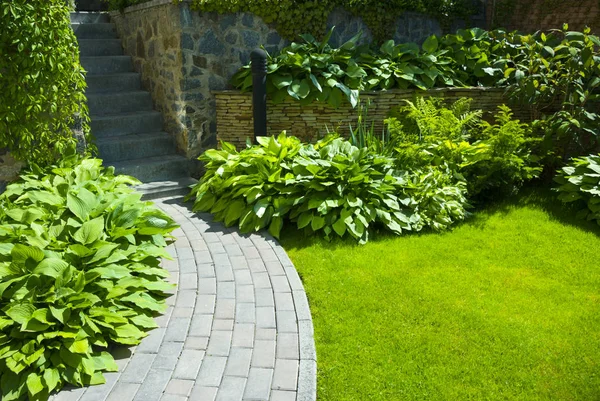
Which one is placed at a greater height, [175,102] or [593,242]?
→ [175,102]

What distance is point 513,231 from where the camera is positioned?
453cm

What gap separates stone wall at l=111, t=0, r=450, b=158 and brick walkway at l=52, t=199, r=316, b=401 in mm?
2304

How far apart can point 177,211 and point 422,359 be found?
306cm

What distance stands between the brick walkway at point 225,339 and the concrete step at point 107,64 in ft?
12.2

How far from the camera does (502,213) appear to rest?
194 inches

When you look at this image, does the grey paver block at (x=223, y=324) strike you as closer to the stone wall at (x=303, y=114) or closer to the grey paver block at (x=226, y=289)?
the grey paver block at (x=226, y=289)

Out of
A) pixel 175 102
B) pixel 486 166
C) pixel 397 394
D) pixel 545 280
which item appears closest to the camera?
pixel 397 394

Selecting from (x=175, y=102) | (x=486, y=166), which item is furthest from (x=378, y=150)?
(x=175, y=102)

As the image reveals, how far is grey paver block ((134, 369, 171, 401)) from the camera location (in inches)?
97.7

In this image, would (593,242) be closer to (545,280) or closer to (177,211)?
(545,280)

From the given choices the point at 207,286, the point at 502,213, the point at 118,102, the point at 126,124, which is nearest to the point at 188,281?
the point at 207,286

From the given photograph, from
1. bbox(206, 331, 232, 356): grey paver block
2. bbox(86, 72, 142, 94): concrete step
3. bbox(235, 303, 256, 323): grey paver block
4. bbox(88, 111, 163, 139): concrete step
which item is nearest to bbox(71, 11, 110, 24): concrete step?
bbox(86, 72, 142, 94): concrete step

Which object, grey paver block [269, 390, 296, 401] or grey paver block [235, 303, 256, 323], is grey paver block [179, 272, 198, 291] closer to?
grey paver block [235, 303, 256, 323]

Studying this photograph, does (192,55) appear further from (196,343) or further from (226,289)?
(196,343)
